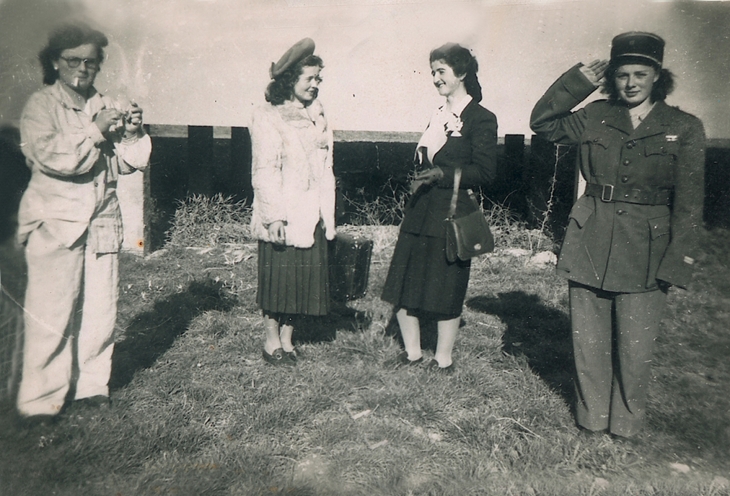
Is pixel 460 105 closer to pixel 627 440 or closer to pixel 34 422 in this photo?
pixel 627 440

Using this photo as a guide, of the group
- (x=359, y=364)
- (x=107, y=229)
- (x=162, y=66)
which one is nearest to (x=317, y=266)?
(x=359, y=364)

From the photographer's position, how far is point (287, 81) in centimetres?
362

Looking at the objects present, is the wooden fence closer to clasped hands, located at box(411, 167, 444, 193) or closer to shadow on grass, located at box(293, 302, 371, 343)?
shadow on grass, located at box(293, 302, 371, 343)

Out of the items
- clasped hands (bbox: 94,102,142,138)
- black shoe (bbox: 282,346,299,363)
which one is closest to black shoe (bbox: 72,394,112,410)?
black shoe (bbox: 282,346,299,363)

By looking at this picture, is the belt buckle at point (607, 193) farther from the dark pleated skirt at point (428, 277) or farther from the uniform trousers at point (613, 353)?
the dark pleated skirt at point (428, 277)

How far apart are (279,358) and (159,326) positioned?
116cm

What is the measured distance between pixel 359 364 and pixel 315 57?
2086 mm

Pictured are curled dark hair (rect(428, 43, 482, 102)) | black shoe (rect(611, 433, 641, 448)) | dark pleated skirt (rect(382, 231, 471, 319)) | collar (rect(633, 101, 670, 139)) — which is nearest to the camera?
collar (rect(633, 101, 670, 139))

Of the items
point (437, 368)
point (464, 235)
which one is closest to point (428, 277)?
point (464, 235)

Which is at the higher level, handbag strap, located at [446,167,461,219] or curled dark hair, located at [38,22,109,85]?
curled dark hair, located at [38,22,109,85]

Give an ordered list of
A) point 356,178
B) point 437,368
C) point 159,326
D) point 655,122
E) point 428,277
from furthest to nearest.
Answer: point 356,178
point 159,326
point 437,368
point 428,277
point 655,122

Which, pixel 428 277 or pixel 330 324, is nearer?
pixel 428 277

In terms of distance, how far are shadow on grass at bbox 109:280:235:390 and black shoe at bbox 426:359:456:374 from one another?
190 cm

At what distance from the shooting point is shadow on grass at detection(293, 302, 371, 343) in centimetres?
451
